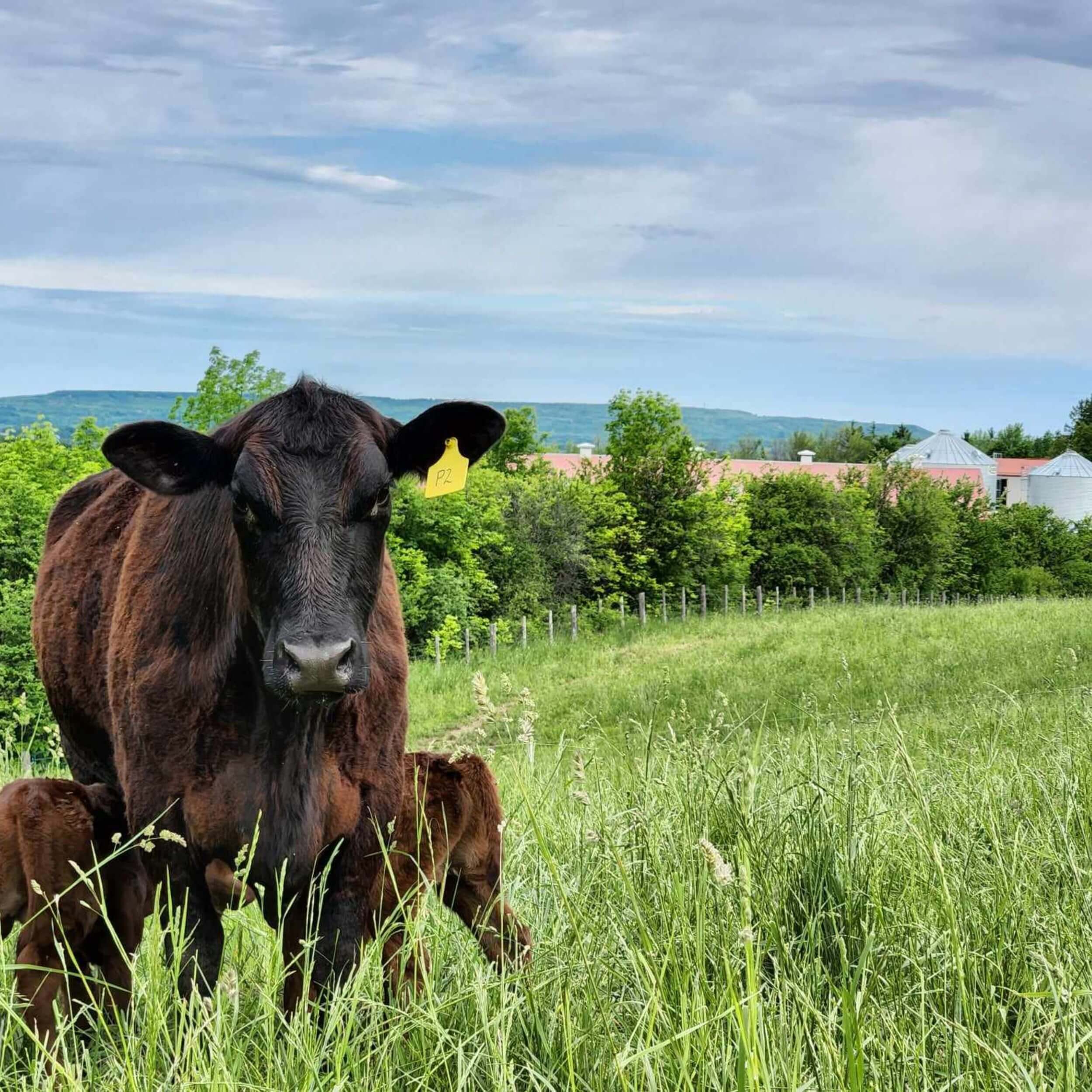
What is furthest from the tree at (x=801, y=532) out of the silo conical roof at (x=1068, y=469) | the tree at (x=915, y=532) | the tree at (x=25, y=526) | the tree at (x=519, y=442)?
the silo conical roof at (x=1068, y=469)

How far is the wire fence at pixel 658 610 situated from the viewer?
3494 centimetres

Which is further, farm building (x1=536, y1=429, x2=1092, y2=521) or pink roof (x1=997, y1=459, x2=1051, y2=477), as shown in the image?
pink roof (x1=997, y1=459, x2=1051, y2=477)

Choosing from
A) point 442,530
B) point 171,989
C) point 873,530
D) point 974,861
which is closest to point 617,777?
point 974,861

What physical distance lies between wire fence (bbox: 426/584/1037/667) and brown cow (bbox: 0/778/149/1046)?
23.6 m

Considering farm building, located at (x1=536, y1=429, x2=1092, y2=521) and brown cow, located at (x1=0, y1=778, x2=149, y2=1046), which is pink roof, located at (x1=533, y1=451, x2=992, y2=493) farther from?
brown cow, located at (x1=0, y1=778, x2=149, y2=1046)

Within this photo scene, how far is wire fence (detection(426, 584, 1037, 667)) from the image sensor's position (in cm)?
3494

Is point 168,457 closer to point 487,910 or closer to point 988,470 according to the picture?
point 487,910

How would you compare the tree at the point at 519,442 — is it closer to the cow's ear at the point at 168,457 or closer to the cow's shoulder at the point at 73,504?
the cow's shoulder at the point at 73,504

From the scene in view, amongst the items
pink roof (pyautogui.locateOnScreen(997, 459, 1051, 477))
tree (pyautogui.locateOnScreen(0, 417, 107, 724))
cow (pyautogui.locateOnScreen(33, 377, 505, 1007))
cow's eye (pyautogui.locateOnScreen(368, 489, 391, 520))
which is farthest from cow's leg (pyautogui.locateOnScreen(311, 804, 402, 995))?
pink roof (pyautogui.locateOnScreen(997, 459, 1051, 477))

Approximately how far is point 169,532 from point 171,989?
1.56 metres

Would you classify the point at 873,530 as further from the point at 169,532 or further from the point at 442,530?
the point at 169,532

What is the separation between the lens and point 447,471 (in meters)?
4.00

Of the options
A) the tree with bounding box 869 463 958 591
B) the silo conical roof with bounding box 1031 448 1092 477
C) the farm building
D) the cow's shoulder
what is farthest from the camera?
the silo conical roof with bounding box 1031 448 1092 477

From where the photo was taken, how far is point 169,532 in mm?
3938
